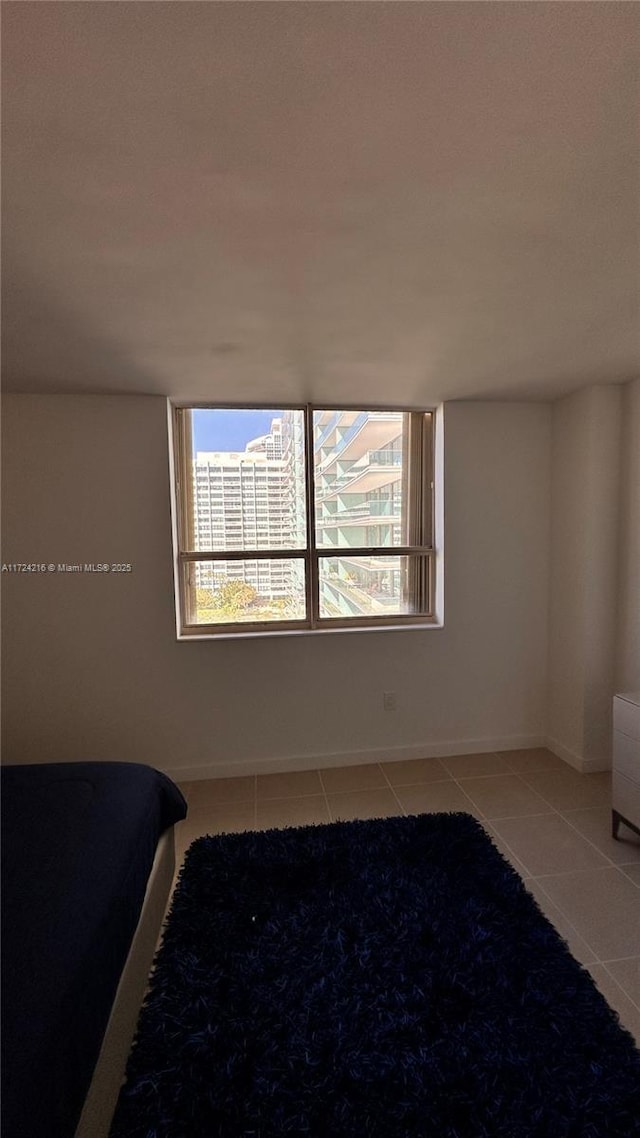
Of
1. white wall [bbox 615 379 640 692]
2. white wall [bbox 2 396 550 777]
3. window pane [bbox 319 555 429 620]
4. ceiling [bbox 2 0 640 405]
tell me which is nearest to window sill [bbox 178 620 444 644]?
white wall [bbox 2 396 550 777]

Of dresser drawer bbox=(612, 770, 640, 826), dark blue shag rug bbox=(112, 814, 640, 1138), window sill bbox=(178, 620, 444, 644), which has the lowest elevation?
dark blue shag rug bbox=(112, 814, 640, 1138)

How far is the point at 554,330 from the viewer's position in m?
2.08

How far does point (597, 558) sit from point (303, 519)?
1921mm

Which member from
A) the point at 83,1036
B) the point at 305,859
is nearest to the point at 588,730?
the point at 305,859

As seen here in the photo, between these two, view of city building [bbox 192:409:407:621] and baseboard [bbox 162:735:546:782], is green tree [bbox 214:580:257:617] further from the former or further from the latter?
baseboard [bbox 162:735:546:782]

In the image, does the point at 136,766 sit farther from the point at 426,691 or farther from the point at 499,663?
the point at 499,663

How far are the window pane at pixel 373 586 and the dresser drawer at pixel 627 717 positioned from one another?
1.38 metres

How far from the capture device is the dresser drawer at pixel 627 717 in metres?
2.23

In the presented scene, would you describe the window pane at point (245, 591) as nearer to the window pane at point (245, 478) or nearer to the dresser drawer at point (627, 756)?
the window pane at point (245, 478)

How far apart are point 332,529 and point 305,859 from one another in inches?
78.8

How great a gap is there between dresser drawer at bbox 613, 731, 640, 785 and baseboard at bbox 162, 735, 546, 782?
107cm

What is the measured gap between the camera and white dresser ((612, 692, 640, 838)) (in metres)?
2.23

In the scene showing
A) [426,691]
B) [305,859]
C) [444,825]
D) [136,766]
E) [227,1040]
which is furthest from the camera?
[426,691]

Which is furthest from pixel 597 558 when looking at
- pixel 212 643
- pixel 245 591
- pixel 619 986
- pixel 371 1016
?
pixel 371 1016
